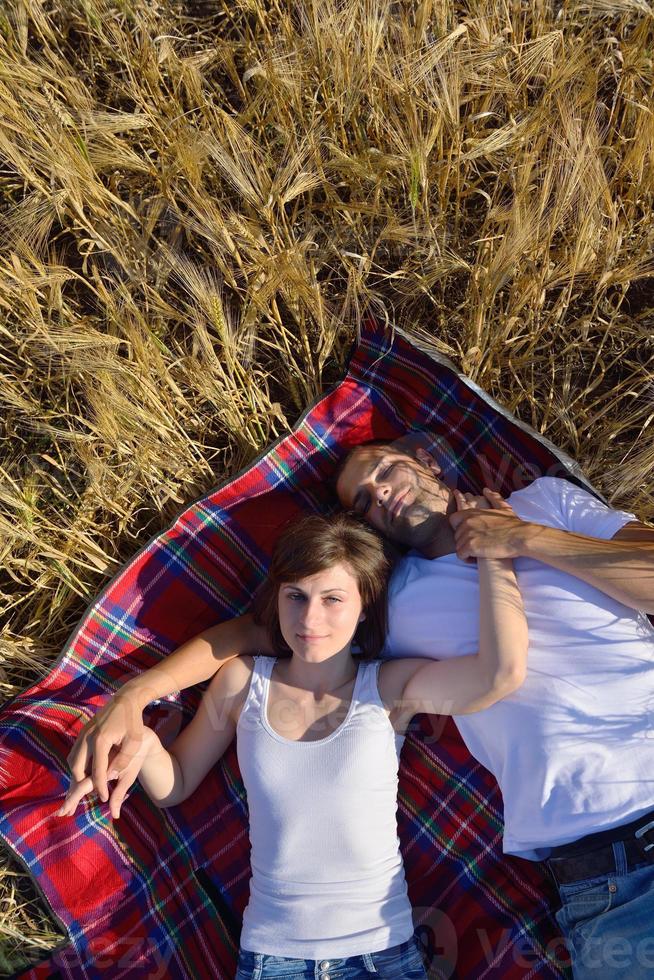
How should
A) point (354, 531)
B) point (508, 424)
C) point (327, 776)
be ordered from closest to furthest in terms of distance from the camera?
point (327, 776), point (354, 531), point (508, 424)

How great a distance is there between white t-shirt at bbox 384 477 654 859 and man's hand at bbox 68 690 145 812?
0.93m

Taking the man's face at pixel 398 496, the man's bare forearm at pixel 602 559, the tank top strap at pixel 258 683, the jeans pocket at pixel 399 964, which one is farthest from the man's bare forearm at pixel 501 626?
the jeans pocket at pixel 399 964

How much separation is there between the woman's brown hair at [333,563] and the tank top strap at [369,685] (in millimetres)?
67

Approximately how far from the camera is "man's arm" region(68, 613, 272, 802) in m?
2.51

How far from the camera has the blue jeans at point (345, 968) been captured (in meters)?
2.43

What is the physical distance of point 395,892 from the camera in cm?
255

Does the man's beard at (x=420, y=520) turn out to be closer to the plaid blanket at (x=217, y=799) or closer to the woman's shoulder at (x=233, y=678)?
the plaid blanket at (x=217, y=799)

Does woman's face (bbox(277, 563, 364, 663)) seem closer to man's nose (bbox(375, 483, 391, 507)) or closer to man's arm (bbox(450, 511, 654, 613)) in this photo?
man's nose (bbox(375, 483, 391, 507))

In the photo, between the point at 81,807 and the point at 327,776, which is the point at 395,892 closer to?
the point at 327,776

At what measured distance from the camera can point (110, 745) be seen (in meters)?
2.52

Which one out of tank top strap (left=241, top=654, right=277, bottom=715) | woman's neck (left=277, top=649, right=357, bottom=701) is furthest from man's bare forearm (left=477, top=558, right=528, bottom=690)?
tank top strap (left=241, top=654, right=277, bottom=715)

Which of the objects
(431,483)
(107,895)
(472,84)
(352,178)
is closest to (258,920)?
(107,895)

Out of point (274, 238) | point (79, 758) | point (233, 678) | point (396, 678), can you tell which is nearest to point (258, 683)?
point (233, 678)

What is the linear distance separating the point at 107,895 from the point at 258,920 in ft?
2.04
